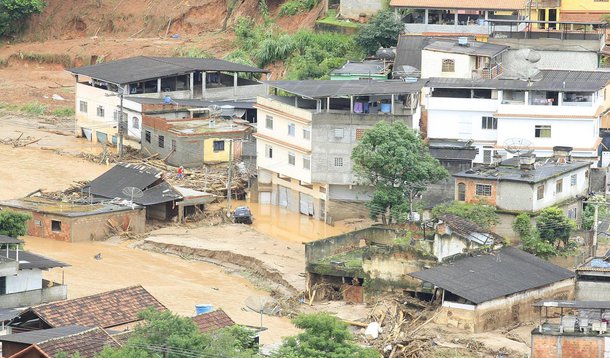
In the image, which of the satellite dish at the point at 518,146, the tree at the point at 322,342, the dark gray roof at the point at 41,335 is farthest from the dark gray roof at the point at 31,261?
the satellite dish at the point at 518,146

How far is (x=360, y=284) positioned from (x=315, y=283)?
64.8 inches

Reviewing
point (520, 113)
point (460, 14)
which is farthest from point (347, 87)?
point (460, 14)

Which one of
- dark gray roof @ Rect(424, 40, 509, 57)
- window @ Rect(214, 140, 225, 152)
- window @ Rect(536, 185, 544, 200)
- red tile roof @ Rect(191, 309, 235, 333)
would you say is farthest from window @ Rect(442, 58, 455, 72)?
red tile roof @ Rect(191, 309, 235, 333)

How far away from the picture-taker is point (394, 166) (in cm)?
6631

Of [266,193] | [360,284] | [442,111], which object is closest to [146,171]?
[266,193]

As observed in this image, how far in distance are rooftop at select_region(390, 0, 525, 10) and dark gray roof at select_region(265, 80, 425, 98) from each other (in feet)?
44.2

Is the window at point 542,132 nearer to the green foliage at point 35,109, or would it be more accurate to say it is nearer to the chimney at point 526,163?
the chimney at point 526,163

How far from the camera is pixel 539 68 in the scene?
7800 centimetres

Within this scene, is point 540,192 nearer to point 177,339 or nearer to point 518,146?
point 518,146

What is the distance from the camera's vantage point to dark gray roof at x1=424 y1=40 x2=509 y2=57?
249 ft

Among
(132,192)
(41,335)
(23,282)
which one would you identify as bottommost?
(23,282)

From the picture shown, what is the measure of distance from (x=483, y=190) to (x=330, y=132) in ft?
27.4

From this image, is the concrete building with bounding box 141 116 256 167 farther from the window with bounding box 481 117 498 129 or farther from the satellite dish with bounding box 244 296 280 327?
the satellite dish with bounding box 244 296 280 327

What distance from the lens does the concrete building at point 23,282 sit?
5534cm
